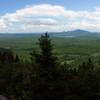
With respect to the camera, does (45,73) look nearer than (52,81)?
Yes

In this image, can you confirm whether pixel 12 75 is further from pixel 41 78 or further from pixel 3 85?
pixel 41 78

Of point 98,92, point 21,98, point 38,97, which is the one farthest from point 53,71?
point 21,98

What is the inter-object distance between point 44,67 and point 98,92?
258 inches

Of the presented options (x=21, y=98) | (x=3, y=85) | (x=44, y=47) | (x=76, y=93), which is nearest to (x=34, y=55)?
(x=44, y=47)

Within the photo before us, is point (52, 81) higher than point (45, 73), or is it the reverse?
point (45, 73)

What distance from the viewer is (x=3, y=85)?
45812 mm

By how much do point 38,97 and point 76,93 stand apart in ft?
14.0

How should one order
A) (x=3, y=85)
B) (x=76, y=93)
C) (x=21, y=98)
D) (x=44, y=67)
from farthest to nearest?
(x=3, y=85)
(x=21, y=98)
(x=76, y=93)
(x=44, y=67)

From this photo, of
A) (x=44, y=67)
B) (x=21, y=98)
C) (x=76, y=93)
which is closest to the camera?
(x=44, y=67)

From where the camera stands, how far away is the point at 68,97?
2898 centimetres

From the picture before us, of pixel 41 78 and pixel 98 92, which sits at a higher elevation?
pixel 41 78

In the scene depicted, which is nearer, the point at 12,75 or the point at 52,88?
the point at 52,88

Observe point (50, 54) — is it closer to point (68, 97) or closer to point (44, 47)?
point (44, 47)

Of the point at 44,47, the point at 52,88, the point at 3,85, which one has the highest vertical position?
the point at 44,47
